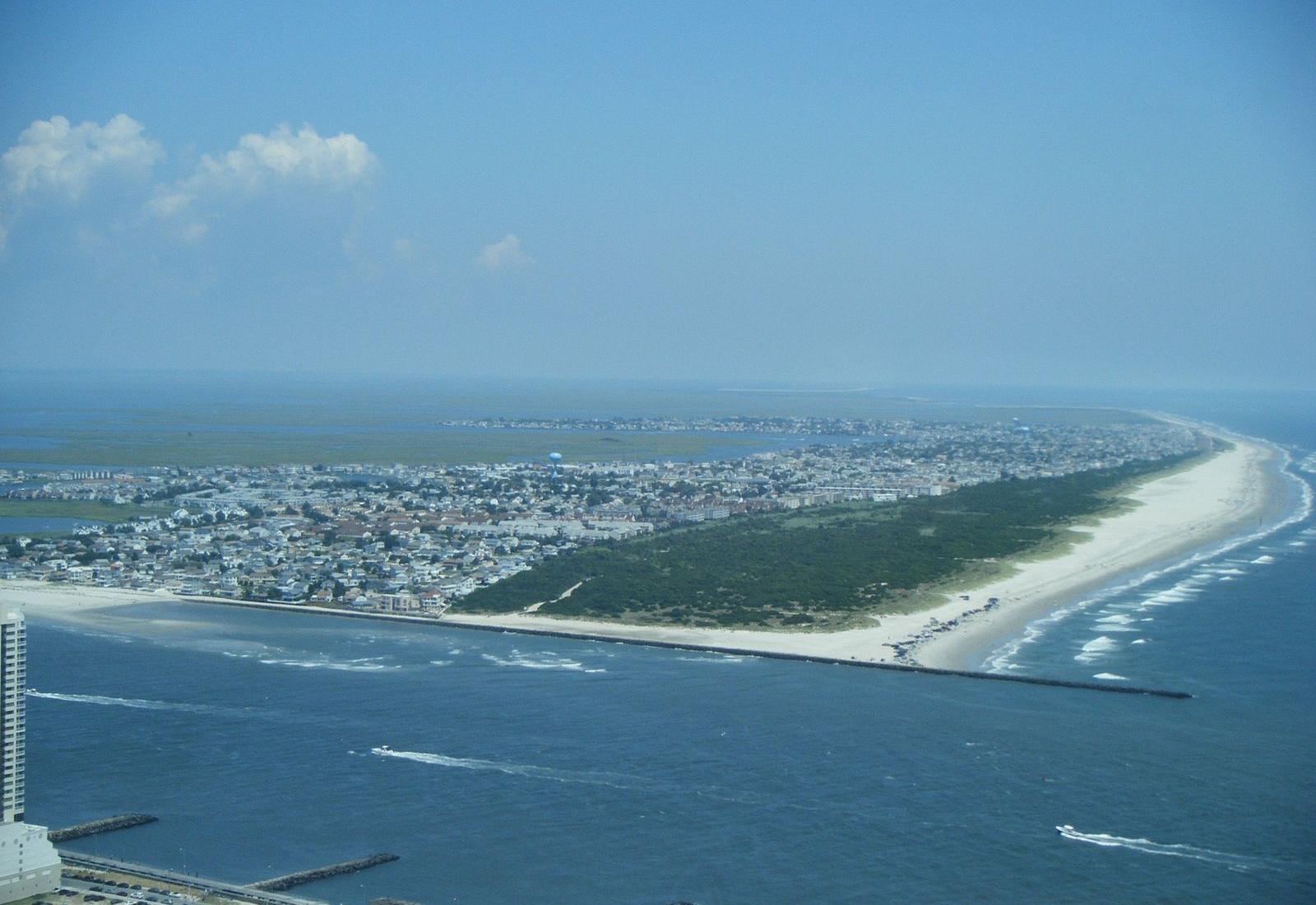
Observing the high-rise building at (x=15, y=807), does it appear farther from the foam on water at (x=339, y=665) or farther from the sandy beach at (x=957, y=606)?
the sandy beach at (x=957, y=606)

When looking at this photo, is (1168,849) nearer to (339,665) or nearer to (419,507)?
(339,665)

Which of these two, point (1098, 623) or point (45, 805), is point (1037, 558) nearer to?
point (1098, 623)

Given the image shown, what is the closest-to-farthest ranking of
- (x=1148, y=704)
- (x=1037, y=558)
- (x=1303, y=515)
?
(x=1148, y=704)
(x=1037, y=558)
(x=1303, y=515)

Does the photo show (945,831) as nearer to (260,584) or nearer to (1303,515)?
(260,584)

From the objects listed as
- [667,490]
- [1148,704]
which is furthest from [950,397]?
[1148,704]

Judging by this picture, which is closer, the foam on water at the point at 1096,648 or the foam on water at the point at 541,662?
the foam on water at the point at 541,662

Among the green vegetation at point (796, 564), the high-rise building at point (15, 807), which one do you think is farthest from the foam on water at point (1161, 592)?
the high-rise building at point (15, 807)

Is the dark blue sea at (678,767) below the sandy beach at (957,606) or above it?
below

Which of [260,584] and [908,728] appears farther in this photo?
[260,584]

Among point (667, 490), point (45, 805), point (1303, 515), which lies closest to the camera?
point (45, 805)
